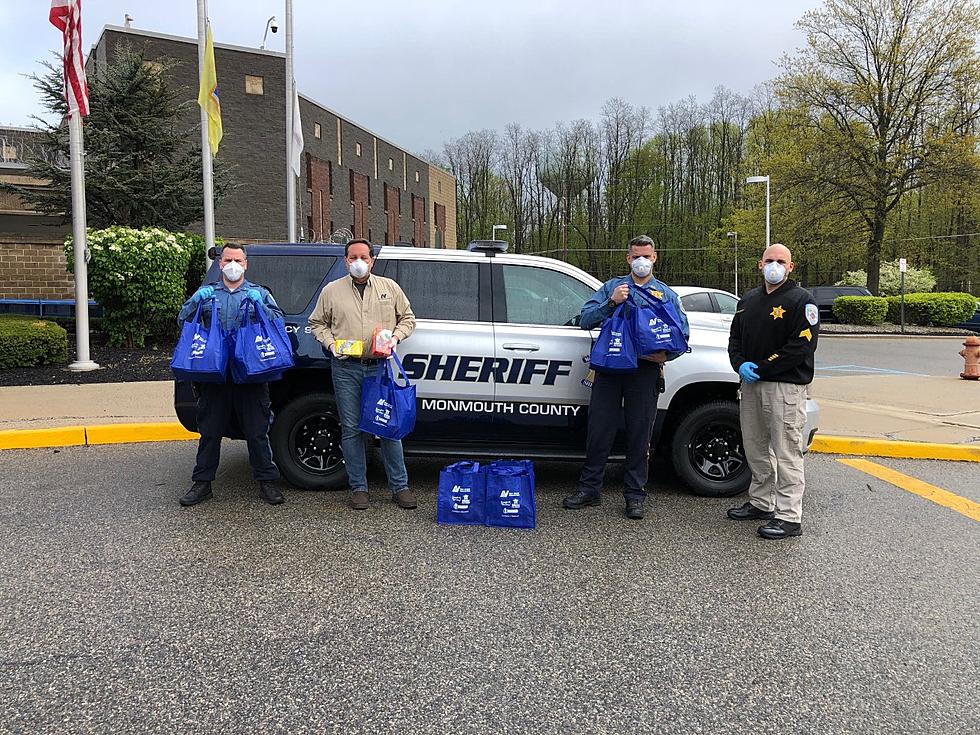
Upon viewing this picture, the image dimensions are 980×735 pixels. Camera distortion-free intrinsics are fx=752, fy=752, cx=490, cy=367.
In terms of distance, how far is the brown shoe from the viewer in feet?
17.8

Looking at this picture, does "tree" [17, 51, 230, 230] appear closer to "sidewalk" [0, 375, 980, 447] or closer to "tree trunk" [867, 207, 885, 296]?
"sidewalk" [0, 375, 980, 447]

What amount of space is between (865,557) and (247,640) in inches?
142

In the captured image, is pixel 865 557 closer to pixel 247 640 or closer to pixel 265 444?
pixel 247 640

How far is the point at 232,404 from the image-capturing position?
555 cm

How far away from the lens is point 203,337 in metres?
5.20

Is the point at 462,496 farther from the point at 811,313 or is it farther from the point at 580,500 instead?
the point at 811,313

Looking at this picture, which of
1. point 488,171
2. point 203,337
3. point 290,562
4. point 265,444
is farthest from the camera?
point 488,171

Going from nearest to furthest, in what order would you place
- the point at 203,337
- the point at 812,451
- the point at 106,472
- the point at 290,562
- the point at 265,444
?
the point at 290,562 → the point at 203,337 → the point at 265,444 → the point at 106,472 → the point at 812,451

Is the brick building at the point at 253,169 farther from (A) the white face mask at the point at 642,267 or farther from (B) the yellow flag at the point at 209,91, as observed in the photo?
(A) the white face mask at the point at 642,267

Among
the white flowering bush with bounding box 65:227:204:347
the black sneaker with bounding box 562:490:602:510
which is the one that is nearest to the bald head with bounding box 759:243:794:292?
the black sneaker with bounding box 562:490:602:510

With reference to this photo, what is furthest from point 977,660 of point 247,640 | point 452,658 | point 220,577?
point 220,577

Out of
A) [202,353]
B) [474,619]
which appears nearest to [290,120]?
[202,353]

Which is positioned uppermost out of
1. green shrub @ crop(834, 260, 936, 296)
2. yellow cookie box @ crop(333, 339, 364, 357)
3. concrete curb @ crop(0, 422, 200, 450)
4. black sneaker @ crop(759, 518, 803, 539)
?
green shrub @ crop(834, 260, 936, 296)

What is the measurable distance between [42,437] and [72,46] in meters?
6.79
